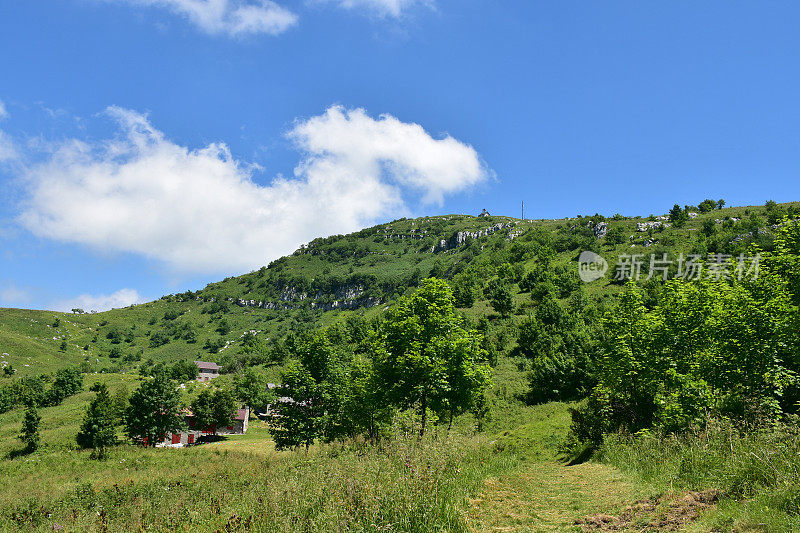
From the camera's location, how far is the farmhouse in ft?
194

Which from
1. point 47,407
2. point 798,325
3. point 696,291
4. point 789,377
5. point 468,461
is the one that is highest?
point 696,291

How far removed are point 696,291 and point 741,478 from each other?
13467mm

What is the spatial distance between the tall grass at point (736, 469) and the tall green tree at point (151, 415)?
61.2 m

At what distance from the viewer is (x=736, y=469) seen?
7.19 meters

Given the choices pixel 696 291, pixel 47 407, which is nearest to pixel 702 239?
pixel 696 291

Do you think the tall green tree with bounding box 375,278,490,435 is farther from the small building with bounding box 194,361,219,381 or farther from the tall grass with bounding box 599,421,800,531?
the small building with bounding box 194,361,219,381

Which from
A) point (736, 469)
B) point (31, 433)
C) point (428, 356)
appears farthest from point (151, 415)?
point (736, 469)

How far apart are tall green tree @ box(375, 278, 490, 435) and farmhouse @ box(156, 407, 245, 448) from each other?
56099 millimetres

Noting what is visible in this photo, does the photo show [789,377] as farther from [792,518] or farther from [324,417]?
[324,417]

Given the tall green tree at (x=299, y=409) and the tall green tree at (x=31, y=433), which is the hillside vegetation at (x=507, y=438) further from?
the tall green tree at (x=31, y=433)

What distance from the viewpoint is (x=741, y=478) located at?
6.78m

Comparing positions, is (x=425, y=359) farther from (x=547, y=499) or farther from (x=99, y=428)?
(x=99, y=428)

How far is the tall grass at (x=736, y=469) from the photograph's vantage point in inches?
209

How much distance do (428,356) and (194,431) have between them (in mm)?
69426
